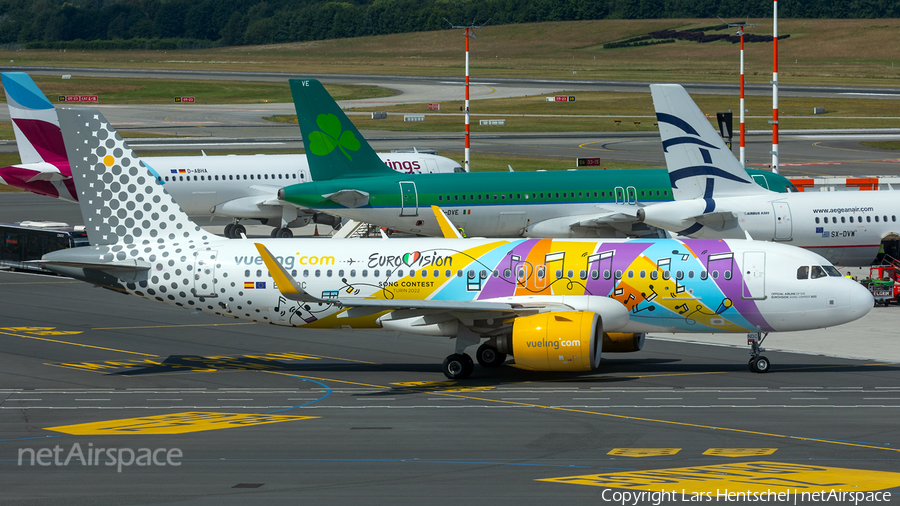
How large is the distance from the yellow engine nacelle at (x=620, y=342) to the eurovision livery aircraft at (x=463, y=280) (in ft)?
0.15

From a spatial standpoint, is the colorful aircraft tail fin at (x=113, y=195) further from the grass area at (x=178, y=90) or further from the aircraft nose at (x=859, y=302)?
the grass area at (x=178, y=90)

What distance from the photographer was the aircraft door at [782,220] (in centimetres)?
4800

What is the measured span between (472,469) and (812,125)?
399 feet

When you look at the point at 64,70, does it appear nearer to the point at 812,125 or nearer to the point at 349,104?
the point at 349,104

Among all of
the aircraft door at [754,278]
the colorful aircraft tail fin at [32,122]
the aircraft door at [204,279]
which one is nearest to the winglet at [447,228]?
the aircraft door at [204,279]

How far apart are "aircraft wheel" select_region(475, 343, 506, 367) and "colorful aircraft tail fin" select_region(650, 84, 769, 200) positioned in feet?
53.5

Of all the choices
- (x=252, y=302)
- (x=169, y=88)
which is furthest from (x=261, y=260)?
(x=169, y=88)

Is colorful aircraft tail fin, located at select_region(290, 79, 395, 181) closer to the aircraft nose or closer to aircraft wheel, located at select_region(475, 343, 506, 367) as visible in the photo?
aircraft wheel, located at select_region(475, 343, 506, 367)

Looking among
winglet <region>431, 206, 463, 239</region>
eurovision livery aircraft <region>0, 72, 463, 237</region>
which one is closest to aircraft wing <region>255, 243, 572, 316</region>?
winglet <region>431, 206, 463, 239</region>

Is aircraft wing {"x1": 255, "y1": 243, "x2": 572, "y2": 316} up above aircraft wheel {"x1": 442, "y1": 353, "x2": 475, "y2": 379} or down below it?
above

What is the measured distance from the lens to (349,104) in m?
156

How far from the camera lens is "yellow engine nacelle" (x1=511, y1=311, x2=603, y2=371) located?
29.6 m

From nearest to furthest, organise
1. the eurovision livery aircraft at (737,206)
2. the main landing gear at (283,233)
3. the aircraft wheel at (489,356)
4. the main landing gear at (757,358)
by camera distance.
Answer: the main landing gear at (757,358) < the aircraft wheel at (489,356) < the eurovision livery aircraft at (737,206) < the main landing gear at (283,233)

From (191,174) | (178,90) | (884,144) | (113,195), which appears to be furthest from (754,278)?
(178,90)
